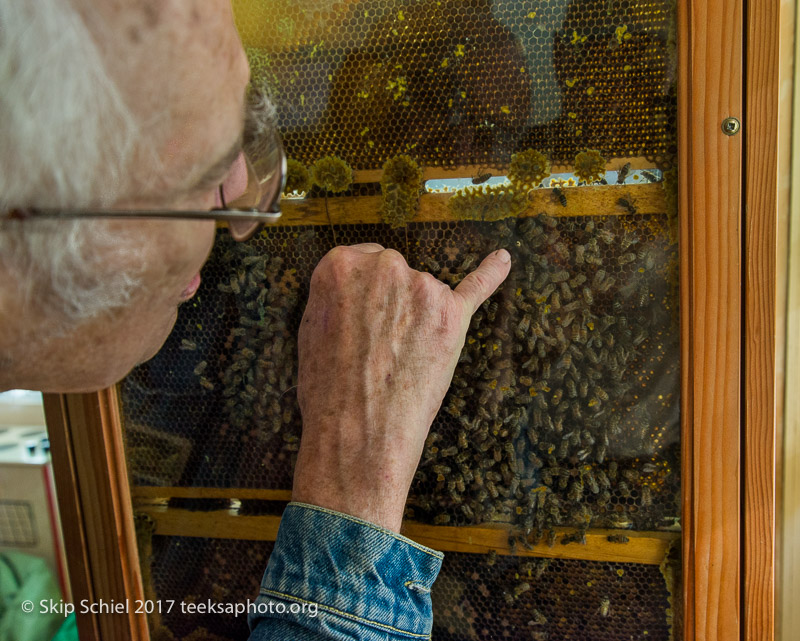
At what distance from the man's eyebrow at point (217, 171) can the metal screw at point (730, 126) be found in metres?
0.82

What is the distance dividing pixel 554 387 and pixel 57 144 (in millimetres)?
958

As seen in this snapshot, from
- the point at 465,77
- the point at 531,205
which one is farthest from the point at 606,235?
the point at 465,77

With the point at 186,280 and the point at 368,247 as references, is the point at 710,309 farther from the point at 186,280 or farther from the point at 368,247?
the point at 186,280

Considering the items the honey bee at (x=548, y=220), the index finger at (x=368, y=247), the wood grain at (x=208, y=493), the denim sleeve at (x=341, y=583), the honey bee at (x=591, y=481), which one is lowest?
the denim sleeve at (x=341, y=583)

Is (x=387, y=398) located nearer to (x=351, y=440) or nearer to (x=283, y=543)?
(x=351, y=440)

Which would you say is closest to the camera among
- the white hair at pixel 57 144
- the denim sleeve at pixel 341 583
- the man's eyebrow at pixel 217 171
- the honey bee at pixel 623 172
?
the white hair at pixel 57 144

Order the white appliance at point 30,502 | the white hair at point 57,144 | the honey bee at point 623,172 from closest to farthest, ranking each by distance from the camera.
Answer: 1. the white hair at point 57,144
2. the honey bee at point 623,172
3. the white appliance at point 30,502

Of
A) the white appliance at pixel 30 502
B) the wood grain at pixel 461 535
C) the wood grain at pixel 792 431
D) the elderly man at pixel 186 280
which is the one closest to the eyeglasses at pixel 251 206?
the elderly man at pixel 186 280

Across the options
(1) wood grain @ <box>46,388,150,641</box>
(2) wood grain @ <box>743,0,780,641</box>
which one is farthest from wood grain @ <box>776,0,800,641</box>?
(1) wood grain @ <box>46,388,150,641</box>

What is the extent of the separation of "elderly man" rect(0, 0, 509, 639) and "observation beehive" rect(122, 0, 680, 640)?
12cm

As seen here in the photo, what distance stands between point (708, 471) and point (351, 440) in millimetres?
689

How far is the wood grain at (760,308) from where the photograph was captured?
3.11ft

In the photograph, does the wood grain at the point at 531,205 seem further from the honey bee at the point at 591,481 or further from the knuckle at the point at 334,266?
the honey bee at the point at 591,481

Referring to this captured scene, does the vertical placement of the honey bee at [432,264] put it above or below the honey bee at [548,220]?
below
